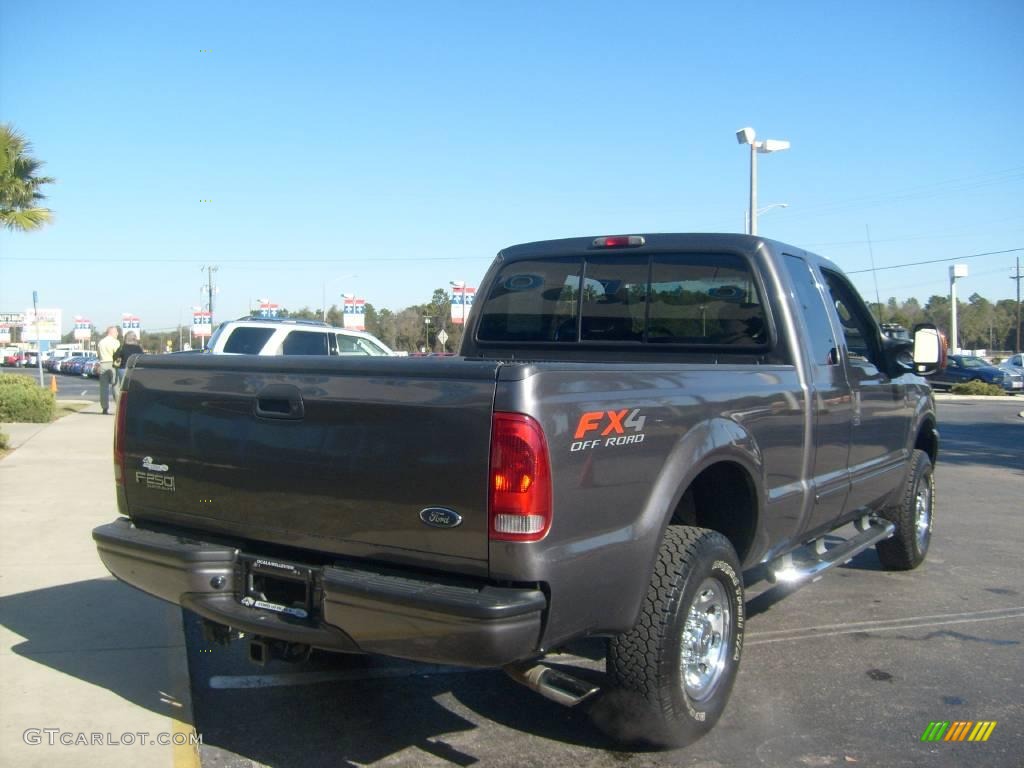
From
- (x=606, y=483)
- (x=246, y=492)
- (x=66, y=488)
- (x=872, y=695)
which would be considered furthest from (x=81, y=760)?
(x=66, y=488)

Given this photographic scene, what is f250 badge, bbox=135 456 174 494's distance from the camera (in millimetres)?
3786

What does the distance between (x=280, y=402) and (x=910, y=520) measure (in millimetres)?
4845

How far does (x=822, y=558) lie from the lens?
5.14 m

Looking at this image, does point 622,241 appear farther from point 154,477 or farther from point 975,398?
point 975,398

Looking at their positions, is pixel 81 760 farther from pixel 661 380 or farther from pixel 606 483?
pixel 661 380

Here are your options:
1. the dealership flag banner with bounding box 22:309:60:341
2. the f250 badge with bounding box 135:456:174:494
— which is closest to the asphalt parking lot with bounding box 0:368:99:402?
the dealership flag banner with bounding box 22:309:60:341

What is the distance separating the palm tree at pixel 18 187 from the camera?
1462cm

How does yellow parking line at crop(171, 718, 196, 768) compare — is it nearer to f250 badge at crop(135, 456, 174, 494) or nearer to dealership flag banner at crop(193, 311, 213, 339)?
f250 badge at crop(135, 456, 174, 494)

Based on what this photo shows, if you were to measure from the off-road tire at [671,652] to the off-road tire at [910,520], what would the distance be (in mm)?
3088

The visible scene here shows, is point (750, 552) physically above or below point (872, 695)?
above

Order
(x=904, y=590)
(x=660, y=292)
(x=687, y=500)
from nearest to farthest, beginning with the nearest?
(x=687, y=500)
(x=660, y=292)
(x=904, y=590)

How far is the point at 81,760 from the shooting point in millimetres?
3680

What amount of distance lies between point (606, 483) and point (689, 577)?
2.11 ft

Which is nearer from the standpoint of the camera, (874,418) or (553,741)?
(553,741)
